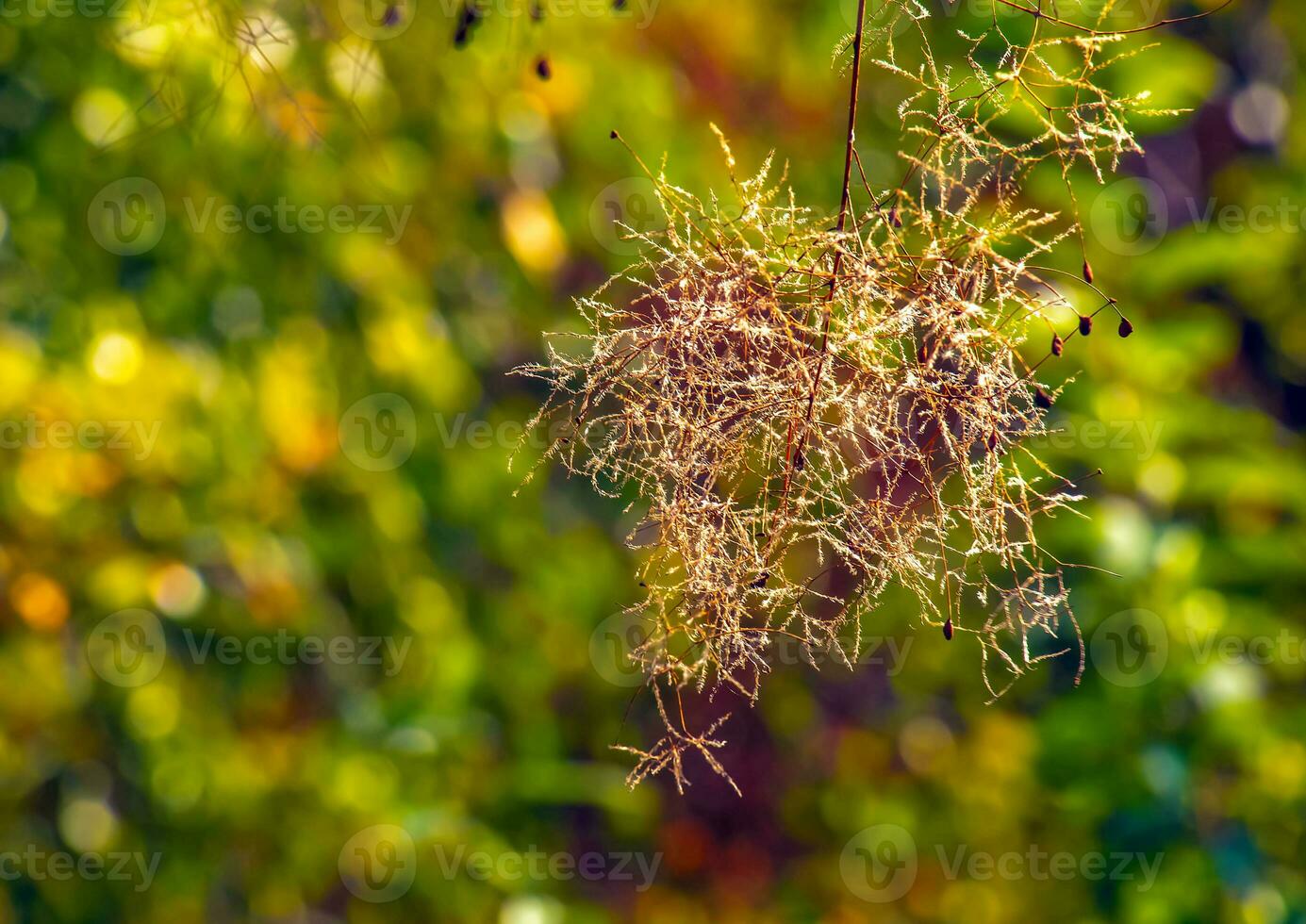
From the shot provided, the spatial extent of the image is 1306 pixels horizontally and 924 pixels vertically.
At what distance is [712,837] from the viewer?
8.74 ft

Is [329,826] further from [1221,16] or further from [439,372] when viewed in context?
[1221,16]

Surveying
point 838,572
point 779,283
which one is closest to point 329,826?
point 838,572

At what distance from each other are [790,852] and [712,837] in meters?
0.18

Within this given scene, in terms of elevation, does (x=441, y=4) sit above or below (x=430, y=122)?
above

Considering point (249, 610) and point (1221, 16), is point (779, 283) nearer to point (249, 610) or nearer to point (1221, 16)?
point (249, 610)

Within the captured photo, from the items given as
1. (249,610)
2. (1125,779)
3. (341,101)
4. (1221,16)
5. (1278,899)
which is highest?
(341,101)

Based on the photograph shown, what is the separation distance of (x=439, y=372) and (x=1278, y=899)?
5.52ft

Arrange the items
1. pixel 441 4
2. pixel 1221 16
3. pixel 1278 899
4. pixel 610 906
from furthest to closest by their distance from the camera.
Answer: pixel 610 906 → pixel 1221 16 → pixel 441 4 → pixel 1278 899

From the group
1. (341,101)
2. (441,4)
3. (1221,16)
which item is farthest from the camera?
(1221,16)

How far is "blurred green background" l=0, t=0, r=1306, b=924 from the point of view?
76.1 inches

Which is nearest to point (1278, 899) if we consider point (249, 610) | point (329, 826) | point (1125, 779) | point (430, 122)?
point (1125, 779)

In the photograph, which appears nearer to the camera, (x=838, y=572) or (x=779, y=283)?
(x=779, y=283)

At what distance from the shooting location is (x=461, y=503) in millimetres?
2225

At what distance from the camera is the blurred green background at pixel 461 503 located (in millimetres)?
1933
